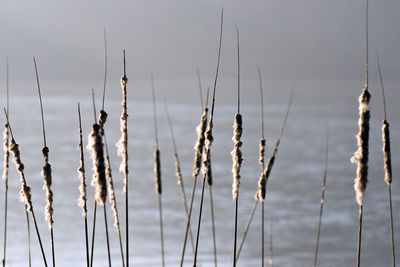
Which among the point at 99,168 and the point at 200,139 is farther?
the point at 200,139

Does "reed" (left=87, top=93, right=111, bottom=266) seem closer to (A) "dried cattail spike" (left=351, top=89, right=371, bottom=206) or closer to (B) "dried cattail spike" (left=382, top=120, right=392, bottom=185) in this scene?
(A) "dried cattail spike" (left=351, top=89, right=371, bottom=206)

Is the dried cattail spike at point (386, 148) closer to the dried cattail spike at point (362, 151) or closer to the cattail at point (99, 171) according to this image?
the dried cattail spike at point (362, 151)

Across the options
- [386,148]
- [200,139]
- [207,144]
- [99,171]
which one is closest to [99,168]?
[99,171]

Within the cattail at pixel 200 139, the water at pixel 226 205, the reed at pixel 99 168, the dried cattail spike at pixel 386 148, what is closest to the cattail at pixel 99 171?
the reed at pixel 99 168

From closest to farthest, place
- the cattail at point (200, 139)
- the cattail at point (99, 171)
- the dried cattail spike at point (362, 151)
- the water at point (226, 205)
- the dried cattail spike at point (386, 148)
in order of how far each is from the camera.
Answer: the cattail at point (99, 171) < the dried cattail spike at point (362, 151) < the dried cattail spike at point (386, 148) < the cattail at point (200, 139) < the water at point (226, 205)

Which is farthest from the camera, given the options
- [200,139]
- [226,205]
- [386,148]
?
[226,205]

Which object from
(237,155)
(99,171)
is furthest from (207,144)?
(99,171)

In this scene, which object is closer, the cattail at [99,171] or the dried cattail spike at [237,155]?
the cattail at [99,171]

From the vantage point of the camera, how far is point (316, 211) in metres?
9.23

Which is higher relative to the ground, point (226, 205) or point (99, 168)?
point (99, 168)

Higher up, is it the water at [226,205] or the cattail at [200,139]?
the cattail at [200,139]

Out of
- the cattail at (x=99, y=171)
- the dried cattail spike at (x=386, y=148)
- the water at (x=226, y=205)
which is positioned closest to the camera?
the cattail at (x=99, y=171)

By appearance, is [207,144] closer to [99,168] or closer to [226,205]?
[99,168]

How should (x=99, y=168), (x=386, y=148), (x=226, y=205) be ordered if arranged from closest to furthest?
(x=99, y=168) < (x=386, y=148) < (x=226, y=205)
